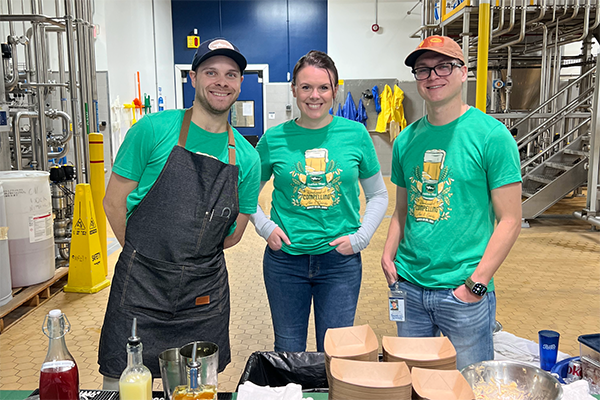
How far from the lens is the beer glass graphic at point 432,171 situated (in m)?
1.74

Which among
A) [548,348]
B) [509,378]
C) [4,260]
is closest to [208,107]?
[509,378]

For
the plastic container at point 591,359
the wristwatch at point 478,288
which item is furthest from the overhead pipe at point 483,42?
the wristwatch at point 478,288

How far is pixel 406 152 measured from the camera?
1883 mm

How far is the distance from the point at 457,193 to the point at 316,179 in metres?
0.56

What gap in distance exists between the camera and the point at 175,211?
173 cm

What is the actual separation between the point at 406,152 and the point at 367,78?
10986mm

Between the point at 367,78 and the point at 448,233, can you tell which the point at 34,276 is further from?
the point at 367,78

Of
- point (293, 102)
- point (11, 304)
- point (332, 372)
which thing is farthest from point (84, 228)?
point (293, 102)

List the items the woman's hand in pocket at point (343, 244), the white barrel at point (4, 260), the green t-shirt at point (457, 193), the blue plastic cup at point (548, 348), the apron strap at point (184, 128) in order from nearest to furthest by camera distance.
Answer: the green t-shirt at point (457, 193)
the apron strap at point (184, 128)
the woman's hand in pocket at point (343, 244)
the blue plastic cup at point (548, 348)
the white barrel at point (4, 260)

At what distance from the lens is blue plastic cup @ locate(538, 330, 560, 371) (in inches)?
92.8

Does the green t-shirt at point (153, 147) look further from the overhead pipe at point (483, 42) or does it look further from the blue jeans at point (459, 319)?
the overhead pipe at point (483, 42)

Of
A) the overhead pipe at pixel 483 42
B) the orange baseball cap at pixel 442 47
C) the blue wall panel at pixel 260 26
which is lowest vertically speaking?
the orange baseball cap at pixel 442 47

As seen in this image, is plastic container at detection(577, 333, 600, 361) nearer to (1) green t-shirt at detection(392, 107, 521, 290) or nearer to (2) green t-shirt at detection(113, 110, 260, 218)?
(1) green t-shirt at detection(392, 107, 521, 290)

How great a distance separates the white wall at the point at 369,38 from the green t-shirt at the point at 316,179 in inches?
420
